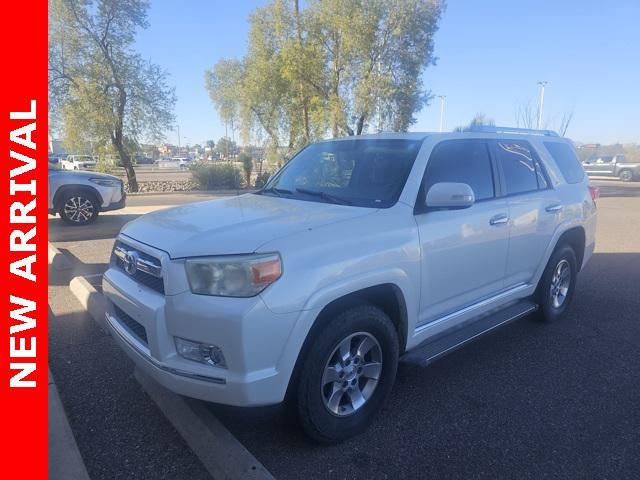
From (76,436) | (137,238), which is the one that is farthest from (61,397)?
(137,238)

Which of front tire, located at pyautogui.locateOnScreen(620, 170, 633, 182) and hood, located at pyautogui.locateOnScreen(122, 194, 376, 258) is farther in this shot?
front tire, located at pyautogui.locateOnScreen(620, 170, 633, 182)

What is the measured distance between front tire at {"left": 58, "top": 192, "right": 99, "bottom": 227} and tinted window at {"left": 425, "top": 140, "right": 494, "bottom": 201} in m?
9.12

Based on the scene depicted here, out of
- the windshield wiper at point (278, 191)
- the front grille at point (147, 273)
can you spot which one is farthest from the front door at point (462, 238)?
the front grille at point (147, 273)

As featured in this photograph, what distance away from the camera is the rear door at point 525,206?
→ 3988mm

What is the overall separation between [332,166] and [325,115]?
58.7 feet

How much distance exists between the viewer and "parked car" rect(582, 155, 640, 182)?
3188 cm

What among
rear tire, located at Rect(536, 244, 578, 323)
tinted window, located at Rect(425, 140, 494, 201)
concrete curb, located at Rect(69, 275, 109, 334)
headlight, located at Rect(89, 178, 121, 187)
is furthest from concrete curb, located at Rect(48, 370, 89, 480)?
headlight, located at Rect(89, 178, 121, 187)

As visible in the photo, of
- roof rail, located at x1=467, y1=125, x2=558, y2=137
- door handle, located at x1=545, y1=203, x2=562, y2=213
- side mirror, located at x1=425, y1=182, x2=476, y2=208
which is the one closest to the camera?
side mirror, located at x1=425, y1=182, x2=476, y2=208

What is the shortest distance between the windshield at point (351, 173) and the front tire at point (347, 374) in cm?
85

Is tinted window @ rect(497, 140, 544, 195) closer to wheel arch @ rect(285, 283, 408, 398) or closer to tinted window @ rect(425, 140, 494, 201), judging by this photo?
tinted window @ rect(425, 140, 494, 201)

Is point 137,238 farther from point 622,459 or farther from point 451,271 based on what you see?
point 622,459

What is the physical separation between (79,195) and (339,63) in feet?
46.7

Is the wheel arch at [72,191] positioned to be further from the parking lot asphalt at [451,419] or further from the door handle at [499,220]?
the door handle at [499,220]

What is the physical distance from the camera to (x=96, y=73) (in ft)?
63.3
